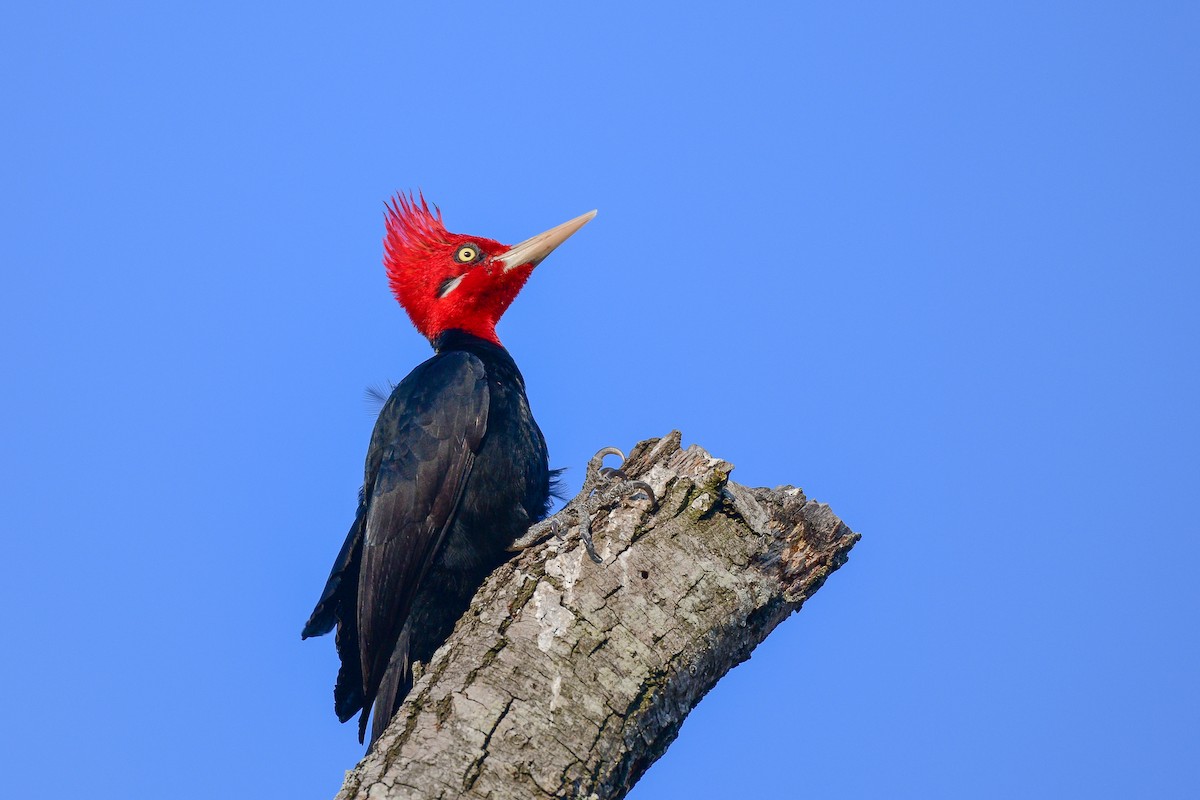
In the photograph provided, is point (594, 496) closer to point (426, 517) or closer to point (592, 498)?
point (592, 498)

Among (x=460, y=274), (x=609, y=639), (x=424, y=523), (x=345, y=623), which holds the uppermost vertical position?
(x=460, y=274)

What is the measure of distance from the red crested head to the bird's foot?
5.60 feet

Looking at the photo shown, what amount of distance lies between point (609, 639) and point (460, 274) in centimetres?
366

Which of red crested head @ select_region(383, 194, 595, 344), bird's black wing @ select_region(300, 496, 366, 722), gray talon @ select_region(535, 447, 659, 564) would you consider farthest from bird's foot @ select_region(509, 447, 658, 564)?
red crested head @ select_region(383, 194, 595, 344)

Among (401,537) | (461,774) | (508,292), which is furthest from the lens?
(508,292)

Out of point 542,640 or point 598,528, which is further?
point 598,528

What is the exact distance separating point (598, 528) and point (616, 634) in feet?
1.59

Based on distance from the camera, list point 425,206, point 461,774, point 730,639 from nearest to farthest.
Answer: point 461,774, point 730,639, point 425,206

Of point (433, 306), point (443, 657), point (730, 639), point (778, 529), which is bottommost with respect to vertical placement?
point (443, 657)

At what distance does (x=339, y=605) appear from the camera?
5.35m

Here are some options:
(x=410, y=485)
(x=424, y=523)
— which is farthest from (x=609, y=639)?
(x=410, y=485)

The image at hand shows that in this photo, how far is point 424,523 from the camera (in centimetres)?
513

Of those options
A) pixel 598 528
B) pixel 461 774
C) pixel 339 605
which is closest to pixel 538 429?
pixel 339 605

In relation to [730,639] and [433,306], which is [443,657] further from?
[433,306]
